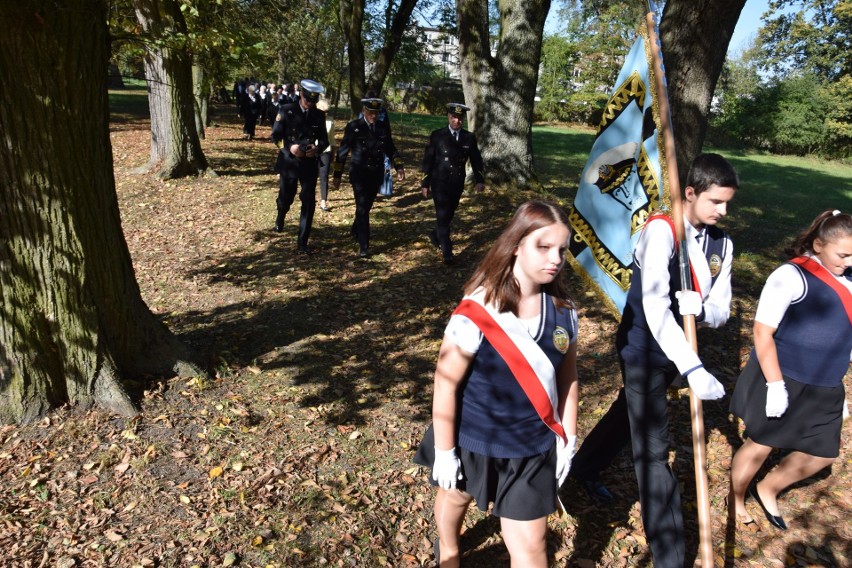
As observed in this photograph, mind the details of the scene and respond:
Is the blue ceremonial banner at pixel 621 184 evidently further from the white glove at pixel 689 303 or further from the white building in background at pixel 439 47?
the white building in background at pixel 439 47

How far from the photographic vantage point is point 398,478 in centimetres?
425

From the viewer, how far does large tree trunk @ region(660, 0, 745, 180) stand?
645cm

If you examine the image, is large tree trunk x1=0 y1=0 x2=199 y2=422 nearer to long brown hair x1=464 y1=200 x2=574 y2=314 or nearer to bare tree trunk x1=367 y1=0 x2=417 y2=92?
long brown hair x1=464 y1=200 x2=574 y2=314

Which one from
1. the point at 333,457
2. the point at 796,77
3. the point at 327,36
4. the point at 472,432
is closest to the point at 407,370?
the point at 333,457

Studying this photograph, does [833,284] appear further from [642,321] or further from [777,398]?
[642,321]

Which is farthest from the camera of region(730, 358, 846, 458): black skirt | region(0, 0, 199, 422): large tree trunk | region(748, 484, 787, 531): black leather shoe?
region(748, 484, 787, 531): black leather shoe

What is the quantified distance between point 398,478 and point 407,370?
1.56 meters

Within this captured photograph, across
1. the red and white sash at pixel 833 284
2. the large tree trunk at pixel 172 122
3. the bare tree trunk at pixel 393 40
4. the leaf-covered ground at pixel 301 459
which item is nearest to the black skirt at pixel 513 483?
the leaf-covered ground at pixel 301 459

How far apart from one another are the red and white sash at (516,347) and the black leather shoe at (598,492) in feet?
5.81

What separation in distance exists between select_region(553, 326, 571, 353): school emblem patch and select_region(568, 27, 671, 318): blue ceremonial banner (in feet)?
4.41

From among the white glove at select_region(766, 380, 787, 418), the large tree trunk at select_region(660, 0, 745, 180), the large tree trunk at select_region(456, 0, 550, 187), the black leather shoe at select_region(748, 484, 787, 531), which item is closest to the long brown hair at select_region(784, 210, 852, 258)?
the white glove at select_region(766, 380, 787, 418)

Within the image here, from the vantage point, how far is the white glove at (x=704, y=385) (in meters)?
2.82

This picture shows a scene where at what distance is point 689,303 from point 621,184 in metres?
1.15

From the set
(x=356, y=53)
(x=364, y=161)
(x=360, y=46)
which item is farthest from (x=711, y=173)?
(x=360, y=46)
